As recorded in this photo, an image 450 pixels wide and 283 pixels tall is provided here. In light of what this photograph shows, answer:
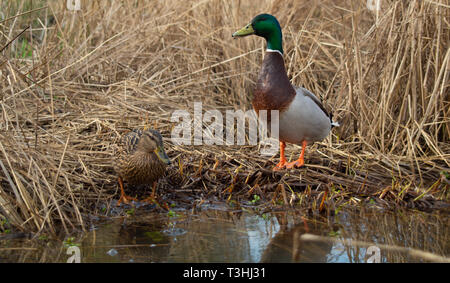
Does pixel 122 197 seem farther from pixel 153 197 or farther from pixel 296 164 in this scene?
pixel 296 164

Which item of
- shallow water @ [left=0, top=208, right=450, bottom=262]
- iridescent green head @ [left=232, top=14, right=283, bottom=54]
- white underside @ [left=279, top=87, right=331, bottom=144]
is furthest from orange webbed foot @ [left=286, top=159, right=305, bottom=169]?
iridescent green head @ [left=232, top=14, right=283, bottom=54]

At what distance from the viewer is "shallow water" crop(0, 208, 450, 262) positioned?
9.39 feet

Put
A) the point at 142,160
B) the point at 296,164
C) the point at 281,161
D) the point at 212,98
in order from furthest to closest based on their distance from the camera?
the point at 212,98 < the point at 281,161 < the point at 296,164 < the point at 142,160

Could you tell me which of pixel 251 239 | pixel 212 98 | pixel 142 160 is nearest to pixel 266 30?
pixel 212 98

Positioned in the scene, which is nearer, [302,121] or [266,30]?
[302,121]

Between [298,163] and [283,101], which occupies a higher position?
[283,101]

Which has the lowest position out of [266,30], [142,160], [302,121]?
[142,160]

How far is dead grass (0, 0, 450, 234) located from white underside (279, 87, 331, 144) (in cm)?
25

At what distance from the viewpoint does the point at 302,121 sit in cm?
432

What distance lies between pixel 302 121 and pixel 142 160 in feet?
4.36

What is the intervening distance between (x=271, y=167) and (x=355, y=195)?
791mm

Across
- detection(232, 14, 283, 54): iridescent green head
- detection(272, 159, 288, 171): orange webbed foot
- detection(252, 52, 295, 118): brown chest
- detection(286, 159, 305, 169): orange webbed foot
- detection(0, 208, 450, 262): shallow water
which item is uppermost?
detection(232, 14, 283, 54): iridescent green head

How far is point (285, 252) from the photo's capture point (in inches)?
117

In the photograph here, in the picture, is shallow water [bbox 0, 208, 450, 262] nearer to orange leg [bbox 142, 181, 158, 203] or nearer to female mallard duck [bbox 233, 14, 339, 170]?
orange leg [bbox 142, 181, 158, 203]
